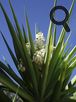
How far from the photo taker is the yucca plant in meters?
6.48

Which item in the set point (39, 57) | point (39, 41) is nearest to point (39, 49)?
point (39, 41)

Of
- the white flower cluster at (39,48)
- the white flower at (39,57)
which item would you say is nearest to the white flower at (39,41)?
the white flower cluster at (39,48)

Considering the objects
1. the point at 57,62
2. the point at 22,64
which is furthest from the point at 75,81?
the point at 22,64

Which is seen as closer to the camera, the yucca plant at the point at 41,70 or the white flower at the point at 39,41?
the yucca plant at the point at 41,70

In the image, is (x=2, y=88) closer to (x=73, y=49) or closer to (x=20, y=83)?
(x=20, y=83)

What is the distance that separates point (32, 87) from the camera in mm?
6680

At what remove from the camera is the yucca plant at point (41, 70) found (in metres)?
6.48

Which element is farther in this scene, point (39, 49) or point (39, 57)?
point (39, 49)

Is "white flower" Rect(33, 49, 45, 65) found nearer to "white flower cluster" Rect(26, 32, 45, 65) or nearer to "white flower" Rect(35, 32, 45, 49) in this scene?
"white flower cluster" Rect(26, 32, 45, 65)

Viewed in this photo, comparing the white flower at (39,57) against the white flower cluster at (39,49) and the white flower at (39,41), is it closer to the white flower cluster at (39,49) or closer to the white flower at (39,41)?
the white flower cluster at (39,49)

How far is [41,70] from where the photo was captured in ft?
22.5

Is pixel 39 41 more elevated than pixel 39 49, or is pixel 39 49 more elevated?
pixel 39 41

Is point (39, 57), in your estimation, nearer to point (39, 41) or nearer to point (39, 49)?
point (39, 49)

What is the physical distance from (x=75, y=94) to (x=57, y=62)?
72 cm
